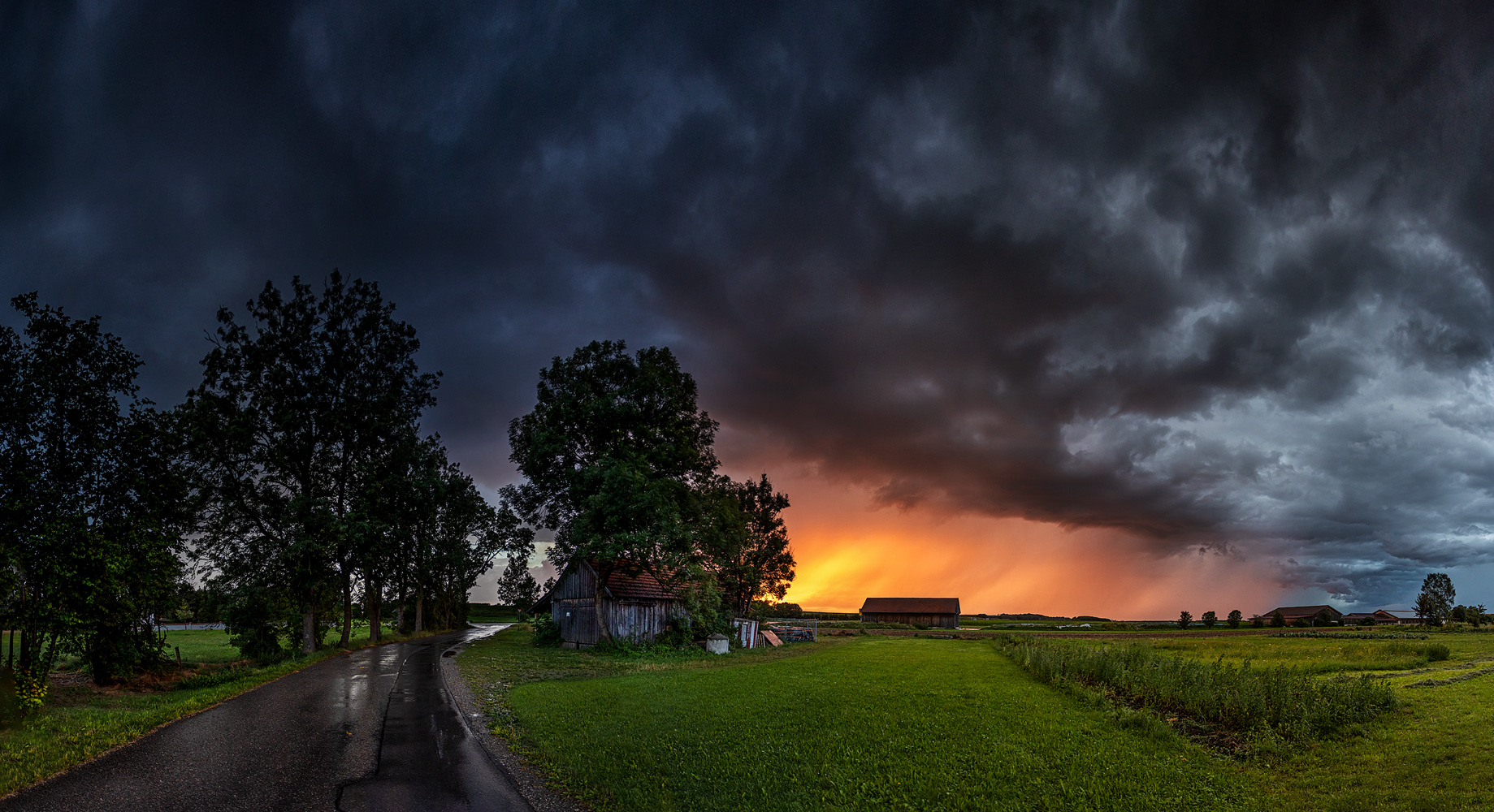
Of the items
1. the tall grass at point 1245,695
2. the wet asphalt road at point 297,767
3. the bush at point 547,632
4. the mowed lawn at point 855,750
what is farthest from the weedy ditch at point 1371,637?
the wet asphalt road at point 297,767

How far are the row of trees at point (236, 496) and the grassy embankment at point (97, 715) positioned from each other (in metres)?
1.20

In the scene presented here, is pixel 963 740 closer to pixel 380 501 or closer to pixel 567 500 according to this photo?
pixel 567 500

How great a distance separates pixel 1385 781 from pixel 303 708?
24.4m

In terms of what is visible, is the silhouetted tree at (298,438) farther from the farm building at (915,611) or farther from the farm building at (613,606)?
the farm building at (915,611)

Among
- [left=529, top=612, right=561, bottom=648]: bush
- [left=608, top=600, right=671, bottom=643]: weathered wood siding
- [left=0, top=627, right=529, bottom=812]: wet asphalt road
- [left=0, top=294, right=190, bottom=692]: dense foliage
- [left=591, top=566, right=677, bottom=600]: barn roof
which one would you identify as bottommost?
[left=529, top=612, right=561, bottom=648]: bush

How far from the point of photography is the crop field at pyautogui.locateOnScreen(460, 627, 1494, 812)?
10.9 metres

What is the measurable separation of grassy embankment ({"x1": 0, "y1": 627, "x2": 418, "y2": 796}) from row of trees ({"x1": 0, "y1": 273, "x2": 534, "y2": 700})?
1196 mm

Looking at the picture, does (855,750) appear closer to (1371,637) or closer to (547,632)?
(547,632)

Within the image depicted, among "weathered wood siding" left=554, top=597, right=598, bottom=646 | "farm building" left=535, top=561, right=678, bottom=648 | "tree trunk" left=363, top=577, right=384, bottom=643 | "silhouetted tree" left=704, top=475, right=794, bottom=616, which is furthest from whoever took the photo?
"silhouetted tree" left=704, top=475, right=794, bottom=616

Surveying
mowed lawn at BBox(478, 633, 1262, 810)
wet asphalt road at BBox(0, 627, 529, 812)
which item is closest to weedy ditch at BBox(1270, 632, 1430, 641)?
mowed lawn at BBox(478, 633, 1262, 810)

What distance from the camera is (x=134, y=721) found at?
15219mm

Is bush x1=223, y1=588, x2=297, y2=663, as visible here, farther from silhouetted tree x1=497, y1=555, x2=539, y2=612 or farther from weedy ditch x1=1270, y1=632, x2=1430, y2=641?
weedy ditch x1=1270, y1=632, x2=1430, y2=641

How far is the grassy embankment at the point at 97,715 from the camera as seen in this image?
11805 millimetres

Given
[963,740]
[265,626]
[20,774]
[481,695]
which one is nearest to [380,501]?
[265,626]
